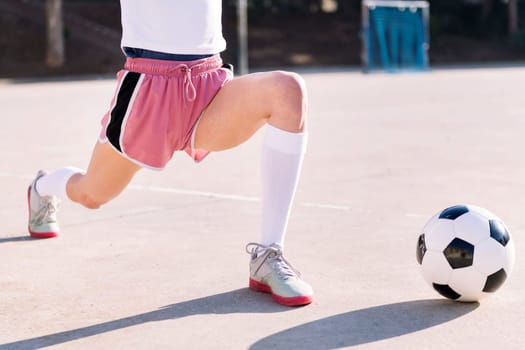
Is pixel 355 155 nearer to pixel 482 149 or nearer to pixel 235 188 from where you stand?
pixel 482 149

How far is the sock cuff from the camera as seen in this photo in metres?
4.66

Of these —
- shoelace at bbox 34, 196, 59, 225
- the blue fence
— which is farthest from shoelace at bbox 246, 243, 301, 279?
the blue fence

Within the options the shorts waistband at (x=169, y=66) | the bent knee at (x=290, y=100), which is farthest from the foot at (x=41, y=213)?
the bent knee at (x=290, y=100)

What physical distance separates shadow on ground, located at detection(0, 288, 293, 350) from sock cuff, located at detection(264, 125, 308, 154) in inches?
27.2

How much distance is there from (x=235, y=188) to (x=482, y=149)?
3.62m

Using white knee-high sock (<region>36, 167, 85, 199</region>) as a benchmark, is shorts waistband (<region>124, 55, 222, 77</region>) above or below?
above

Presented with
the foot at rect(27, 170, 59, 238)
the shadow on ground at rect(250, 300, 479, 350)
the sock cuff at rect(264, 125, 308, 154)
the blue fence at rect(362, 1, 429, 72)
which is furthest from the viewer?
the blue fence at rect(362, 1, 429, 72)

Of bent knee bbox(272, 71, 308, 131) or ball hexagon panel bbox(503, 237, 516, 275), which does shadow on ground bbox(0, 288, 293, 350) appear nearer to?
bent knee bbox(272, 71, 308, 131)

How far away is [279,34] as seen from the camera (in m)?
41.4

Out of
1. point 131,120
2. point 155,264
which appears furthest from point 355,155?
point 131,120

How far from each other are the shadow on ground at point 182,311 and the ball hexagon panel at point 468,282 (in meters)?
0.75

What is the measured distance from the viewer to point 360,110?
16.6m

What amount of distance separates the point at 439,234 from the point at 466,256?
184mm

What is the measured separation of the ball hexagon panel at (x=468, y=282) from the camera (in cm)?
445
